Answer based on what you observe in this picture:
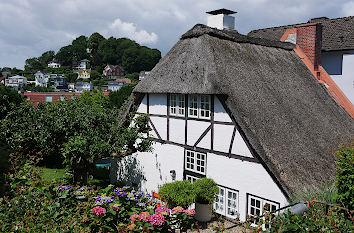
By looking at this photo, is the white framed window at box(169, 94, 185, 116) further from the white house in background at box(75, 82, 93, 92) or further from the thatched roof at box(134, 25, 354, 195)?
the white house in background at box(75, 82, 93, 92)

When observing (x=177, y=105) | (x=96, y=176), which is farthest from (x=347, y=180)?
(x=96, y=176)

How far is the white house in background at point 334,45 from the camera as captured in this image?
16.3 meters

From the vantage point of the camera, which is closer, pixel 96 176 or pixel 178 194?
pixel 178 194

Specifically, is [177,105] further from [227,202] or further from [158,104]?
[227,202]

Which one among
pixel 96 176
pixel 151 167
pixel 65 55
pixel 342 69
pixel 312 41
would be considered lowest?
pixel 96 176

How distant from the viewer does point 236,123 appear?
10383 millimetres

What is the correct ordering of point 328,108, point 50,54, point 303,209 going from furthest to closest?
point 50,54 → point 328,108 → point 303,209

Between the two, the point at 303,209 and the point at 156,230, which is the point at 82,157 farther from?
the point at 303,209

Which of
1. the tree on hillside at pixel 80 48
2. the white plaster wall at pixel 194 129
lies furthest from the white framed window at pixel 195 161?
the tree on hillside at pixel 80 48

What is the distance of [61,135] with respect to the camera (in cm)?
1141

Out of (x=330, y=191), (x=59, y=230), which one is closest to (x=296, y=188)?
(x=330, y=191)

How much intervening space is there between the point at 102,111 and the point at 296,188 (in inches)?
308

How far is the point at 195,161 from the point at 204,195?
183cm

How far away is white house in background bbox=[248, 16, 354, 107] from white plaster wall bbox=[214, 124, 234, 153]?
8.35m
